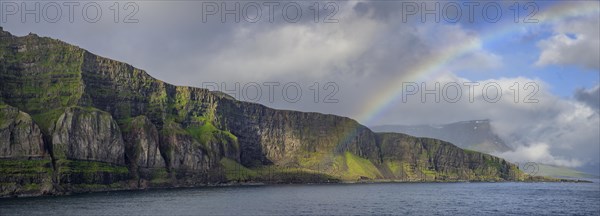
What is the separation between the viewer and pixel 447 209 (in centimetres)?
18900

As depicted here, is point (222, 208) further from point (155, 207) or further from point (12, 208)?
point (12, 208)

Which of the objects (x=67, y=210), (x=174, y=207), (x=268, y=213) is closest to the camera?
(x=268, y=213)

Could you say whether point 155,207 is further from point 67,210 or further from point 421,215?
point 421,215

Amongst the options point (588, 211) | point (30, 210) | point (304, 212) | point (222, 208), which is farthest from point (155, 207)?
point (588, 211)

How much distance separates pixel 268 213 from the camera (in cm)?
16450

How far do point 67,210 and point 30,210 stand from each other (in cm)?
1311

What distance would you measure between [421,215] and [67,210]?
381 feet

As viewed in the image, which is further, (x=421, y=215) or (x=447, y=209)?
(x=447, y=209)

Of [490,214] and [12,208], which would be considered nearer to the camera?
[490,214]

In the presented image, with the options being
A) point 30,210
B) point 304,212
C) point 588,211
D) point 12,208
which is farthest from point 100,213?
point 588,211

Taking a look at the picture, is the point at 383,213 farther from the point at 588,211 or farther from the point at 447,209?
the point at 588,211

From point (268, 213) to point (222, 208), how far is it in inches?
1002

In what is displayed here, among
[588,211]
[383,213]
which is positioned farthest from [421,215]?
[588,211]

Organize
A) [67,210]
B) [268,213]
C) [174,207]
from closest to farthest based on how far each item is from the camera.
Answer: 1. [268,213]
2. [67,210]
3. [174,207]
